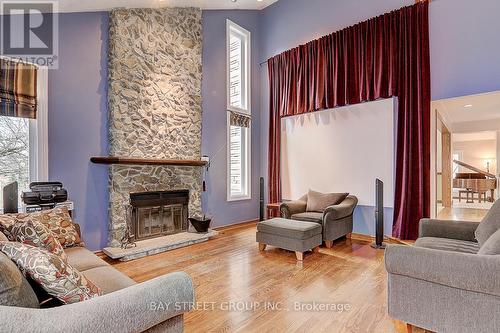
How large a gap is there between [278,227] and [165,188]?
1988mm

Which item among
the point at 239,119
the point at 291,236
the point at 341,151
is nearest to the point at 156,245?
the point at 291,236

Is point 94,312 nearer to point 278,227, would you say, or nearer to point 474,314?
point 474,314

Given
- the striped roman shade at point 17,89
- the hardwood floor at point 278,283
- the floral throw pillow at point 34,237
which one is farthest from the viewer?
the striped roman shade at point 17,89

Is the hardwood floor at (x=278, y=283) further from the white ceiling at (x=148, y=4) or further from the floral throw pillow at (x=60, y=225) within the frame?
the white ceiling at (x=148, y=4)

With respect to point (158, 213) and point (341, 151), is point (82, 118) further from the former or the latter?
point (341, 151)

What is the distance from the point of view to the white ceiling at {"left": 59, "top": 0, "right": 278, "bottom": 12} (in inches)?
138

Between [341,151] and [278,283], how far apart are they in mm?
2807

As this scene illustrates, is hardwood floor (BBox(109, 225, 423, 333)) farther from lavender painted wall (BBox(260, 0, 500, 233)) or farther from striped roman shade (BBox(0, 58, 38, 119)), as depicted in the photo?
striped roman shade (BBox(0, 58, 38, 119))

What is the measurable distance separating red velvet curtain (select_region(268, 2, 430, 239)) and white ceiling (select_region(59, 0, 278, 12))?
5.35ft

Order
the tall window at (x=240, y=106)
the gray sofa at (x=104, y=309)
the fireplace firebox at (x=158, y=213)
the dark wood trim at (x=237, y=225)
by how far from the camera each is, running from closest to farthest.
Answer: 1. the gray sofa at (x=104, y=309)
2. the fireplace firebox at (x=158, y=213)
3. the dark wood trim at (x=237, y=225)
4. the tall window at (x=240, y=106)

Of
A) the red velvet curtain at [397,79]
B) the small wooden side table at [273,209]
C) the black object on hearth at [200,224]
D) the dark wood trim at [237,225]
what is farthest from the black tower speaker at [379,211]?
the black object on hearth at [200,224]

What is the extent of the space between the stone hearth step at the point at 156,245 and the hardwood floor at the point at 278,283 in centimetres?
12

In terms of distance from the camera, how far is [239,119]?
18.7 feet

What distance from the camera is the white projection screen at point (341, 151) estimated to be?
432 centimetres
